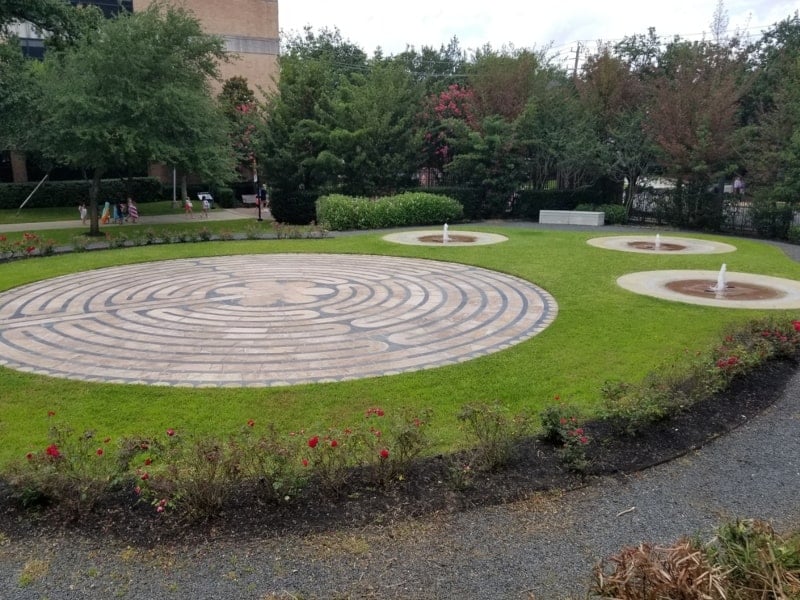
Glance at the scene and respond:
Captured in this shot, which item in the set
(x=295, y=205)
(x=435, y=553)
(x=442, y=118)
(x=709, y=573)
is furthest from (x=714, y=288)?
(x=442, y=118)

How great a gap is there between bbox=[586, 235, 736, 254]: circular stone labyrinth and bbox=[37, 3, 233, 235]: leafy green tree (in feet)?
40.1

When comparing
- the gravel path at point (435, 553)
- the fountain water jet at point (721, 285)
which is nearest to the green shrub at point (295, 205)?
the fountain water jet at point (721, 285)

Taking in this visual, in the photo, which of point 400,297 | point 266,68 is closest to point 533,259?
point 400,297

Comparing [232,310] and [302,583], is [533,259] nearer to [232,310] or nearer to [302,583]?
[232,310]

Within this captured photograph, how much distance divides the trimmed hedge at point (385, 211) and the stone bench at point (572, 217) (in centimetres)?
355

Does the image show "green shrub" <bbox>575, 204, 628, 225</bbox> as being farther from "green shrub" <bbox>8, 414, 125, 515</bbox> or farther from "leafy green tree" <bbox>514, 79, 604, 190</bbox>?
"green shrub" <bbox>8, 414, 125, 515</bbox>

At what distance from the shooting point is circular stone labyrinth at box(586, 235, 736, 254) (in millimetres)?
16203

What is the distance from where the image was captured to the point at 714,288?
11383mm

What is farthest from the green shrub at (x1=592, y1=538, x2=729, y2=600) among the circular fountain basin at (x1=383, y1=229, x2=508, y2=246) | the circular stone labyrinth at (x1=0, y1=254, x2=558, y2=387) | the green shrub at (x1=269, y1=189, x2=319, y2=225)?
the green shrub at (x1=269, y1=189, x2=319, y2=225)

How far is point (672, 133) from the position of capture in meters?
20.6

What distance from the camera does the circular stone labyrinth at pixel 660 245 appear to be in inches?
638

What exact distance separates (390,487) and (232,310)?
19.8 ft

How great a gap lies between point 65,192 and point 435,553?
31991mm

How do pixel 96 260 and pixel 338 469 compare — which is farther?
pixel 96 260
